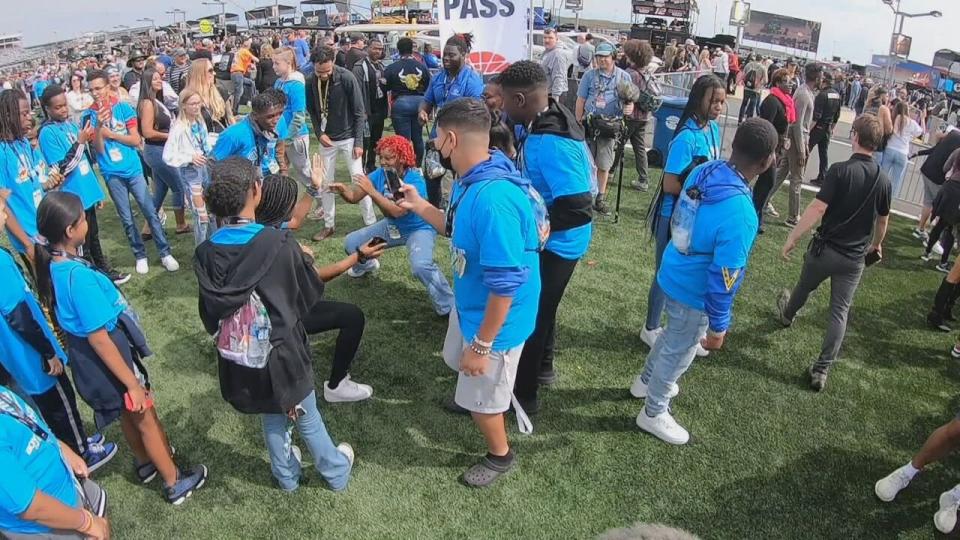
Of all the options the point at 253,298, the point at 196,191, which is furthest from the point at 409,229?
the point at 253,298

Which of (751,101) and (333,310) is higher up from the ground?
(751,101)

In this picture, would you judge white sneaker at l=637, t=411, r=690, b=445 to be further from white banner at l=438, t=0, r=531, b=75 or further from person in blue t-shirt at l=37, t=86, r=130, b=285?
person in blue t-shirt at l=37, t=86, r=130, b=285

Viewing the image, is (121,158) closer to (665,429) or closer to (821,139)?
(665,429)

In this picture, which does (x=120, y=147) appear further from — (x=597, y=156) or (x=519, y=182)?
(x=597, y=156)

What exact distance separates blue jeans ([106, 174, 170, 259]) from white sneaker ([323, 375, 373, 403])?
3020 millimetres

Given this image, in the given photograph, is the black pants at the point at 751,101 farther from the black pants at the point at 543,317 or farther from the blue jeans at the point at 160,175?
the blue jeans at the point at 160,175

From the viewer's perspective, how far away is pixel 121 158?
541 centimetres

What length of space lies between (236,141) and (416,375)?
2.33m

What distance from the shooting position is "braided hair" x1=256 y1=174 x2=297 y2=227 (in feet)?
8.97

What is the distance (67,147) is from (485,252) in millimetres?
4177

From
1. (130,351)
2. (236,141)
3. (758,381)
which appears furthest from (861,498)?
(236,141)

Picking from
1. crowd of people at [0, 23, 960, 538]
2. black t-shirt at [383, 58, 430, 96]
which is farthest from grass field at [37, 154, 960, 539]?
black t-shirt at [383, 58, 430, 96]

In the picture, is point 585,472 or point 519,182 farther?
point 585,472

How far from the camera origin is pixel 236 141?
4.59 meters
